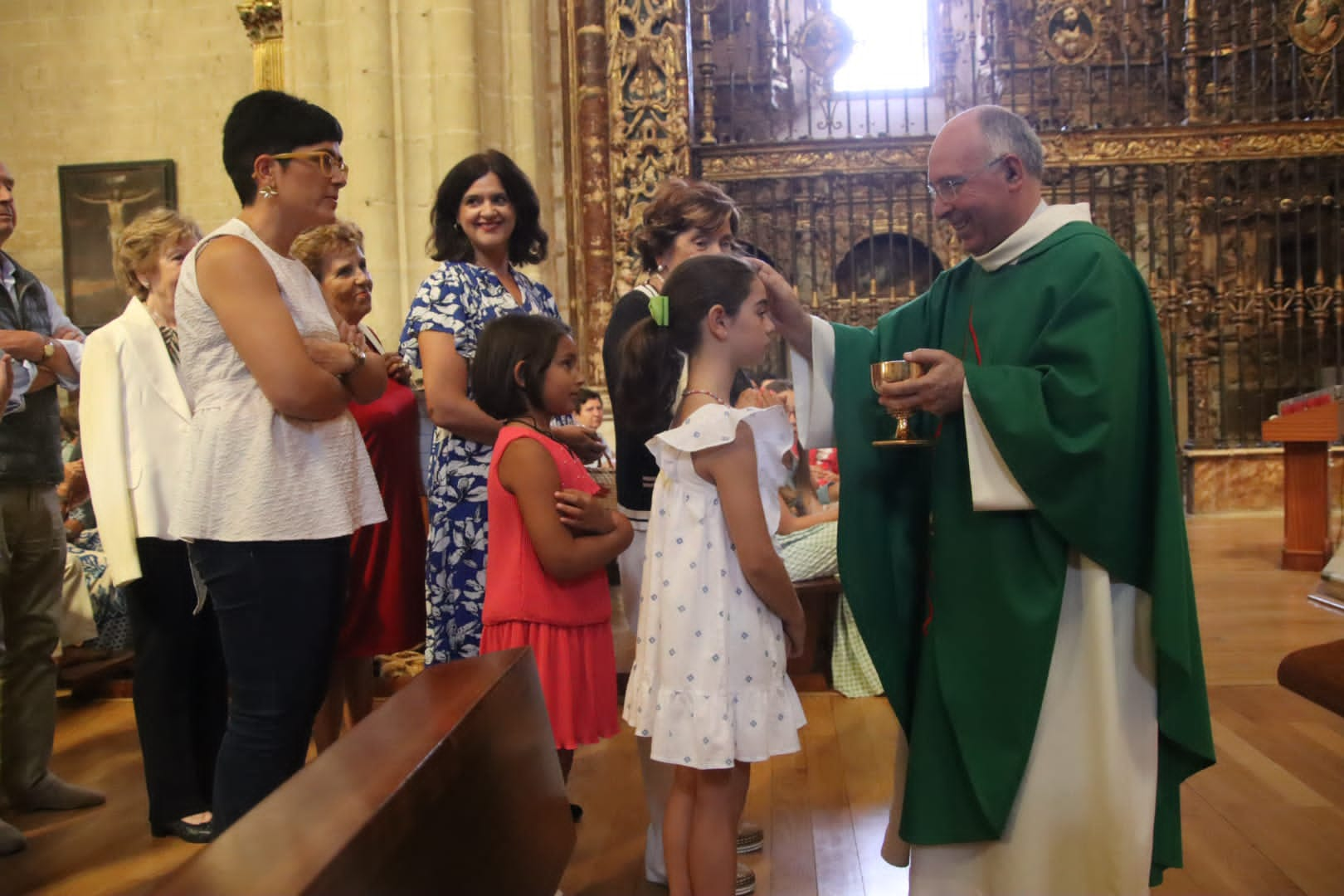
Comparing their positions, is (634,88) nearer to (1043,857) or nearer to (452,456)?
(452,456)

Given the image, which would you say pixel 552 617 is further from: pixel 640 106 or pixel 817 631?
pixel 640 106

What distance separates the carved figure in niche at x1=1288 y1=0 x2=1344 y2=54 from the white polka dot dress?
8.28 meters

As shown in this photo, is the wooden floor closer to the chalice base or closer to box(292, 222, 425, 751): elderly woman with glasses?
box(292, 222, 425, 751): elderly woman with glasses

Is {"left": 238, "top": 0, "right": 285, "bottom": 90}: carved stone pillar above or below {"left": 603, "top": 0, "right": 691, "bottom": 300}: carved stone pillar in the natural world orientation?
above

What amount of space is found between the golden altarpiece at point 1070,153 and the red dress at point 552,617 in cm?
451

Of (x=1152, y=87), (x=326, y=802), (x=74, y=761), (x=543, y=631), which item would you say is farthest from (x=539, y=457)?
(x=1152, y=87)

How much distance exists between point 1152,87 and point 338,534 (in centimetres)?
1027

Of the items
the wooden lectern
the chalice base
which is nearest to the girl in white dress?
the chalice base

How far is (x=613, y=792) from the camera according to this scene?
368cm

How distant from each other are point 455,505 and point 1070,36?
9.08 m

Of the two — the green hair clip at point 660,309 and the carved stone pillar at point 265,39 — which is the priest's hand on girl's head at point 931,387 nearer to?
the green hair clip at point 660,309

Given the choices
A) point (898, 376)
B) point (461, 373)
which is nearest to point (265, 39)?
point (461, 373)

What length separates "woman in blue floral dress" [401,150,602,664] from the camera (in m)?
2.98

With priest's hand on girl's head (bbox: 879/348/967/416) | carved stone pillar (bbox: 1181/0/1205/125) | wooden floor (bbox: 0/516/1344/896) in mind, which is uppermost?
carved stone pillar (bbox: 1181/0/1205/125)
